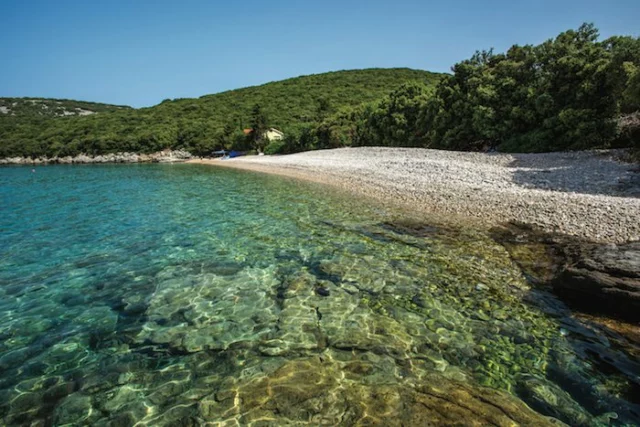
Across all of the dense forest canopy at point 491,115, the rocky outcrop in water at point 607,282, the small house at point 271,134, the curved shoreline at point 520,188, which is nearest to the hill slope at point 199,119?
the dense forest canopy at point 491,115

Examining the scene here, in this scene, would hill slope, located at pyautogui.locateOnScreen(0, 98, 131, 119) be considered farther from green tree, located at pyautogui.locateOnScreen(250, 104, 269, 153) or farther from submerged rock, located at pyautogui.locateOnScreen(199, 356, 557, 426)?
submerged rock, located at pyautogui.locateOnScreen(199, 356, 557, 426)

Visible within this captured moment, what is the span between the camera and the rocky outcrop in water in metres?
5.19

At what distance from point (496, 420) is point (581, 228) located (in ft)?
26.5

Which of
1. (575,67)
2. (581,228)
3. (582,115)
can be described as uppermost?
(575,67)

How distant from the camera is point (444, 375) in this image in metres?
3.99

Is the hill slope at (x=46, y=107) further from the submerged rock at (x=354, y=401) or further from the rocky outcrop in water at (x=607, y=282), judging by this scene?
the rocky outcrop in water at (x=607, y=282)

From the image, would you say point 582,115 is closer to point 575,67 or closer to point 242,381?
point 575,67

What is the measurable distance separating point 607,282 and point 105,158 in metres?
83.9

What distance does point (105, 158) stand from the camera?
69.8m

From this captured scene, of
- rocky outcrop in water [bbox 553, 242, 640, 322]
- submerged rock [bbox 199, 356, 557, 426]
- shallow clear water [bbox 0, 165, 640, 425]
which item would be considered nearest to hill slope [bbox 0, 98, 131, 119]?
shallow clear water [bbox 0, 165, 640, 425]

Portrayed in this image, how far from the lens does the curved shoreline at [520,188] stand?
912 cm

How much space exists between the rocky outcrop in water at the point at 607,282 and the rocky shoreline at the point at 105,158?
7082cm

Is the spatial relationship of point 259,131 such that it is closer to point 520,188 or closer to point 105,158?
point 105,158

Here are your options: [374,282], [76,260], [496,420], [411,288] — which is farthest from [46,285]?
[496,420]
